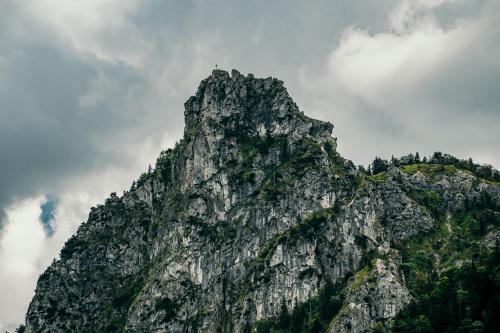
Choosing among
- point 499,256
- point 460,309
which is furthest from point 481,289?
point 499,256

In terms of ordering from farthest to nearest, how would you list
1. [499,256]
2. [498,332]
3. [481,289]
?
[499,256]
[481,289]
[498,332]

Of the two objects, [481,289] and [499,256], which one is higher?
[499,256]

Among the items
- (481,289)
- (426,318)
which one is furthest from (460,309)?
(426,318)

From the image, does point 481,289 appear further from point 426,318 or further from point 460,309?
point 426,318

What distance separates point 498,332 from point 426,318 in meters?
47.9

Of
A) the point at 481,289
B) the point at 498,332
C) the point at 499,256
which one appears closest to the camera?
the point at 498,332

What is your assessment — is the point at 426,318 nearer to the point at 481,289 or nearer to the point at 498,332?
the point at 481,289

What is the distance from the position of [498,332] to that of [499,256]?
43753 mm

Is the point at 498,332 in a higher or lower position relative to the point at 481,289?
lower

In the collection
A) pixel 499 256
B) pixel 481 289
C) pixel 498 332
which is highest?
pixel 499 256

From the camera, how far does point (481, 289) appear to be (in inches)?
6570

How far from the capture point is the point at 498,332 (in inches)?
5714

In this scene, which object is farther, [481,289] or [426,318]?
[426,318]

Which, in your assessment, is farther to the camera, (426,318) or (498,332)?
(426,318)
